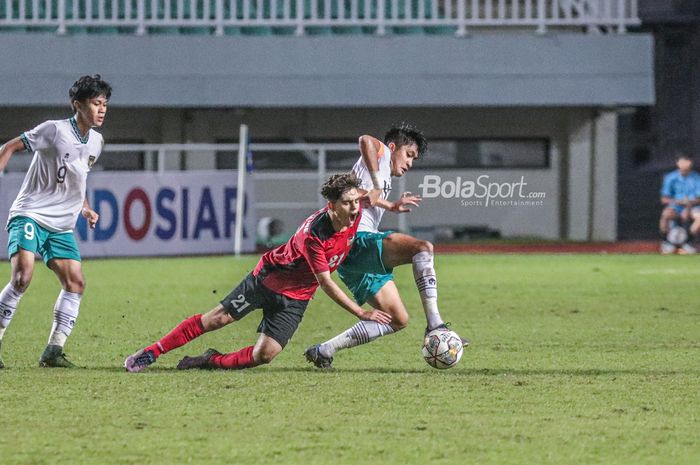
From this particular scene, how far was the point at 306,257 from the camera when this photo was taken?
8070 millimetres

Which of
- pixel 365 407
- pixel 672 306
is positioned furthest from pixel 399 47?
pixel 365 407

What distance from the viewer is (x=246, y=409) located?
6.88 metres

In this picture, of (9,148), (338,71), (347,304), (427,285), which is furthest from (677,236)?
(9,148)

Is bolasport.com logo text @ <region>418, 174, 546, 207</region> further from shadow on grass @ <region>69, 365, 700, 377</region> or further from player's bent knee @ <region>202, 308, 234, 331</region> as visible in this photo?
player's bent knee @ <region>202, 308, 234, 331</region>

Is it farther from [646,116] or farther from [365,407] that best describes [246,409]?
[646,116]

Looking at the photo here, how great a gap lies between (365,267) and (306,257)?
79cm

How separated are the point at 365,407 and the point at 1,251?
53.6 ft

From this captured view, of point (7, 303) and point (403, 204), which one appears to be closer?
point (403, 204)

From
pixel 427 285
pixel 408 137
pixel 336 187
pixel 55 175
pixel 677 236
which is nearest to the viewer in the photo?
pixel 336 187

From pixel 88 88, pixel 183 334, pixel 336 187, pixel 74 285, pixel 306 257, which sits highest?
pixel 88 88

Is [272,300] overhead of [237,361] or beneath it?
overhead

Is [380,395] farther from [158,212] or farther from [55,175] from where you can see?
[158,212]

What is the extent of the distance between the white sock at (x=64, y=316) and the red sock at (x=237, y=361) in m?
1.03

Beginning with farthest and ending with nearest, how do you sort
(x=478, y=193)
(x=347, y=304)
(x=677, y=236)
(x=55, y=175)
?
(x=677, y=236)
(x=478, y=193)
(x=55, y=175)
(x=347, y=304)
